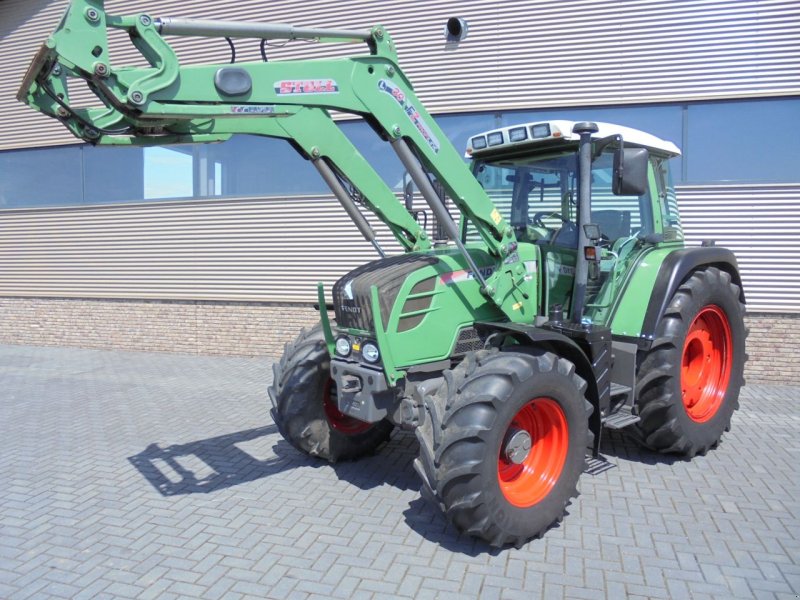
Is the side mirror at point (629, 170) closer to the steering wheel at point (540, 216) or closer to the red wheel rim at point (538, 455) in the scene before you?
the steering wheel at point (540, 216)

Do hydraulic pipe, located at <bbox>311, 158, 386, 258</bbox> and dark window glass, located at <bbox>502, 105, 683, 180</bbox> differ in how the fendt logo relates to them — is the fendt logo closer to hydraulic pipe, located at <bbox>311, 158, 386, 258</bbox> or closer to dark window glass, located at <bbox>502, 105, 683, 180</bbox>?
hydraulic pipe, located at <bbox>311, 158, 386, 258</bbox>

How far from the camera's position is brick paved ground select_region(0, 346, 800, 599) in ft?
10.6

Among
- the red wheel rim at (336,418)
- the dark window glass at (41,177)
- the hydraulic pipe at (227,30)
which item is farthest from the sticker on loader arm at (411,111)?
the dark window glass at (41,177)

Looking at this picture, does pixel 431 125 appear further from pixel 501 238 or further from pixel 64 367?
pixel 64 367

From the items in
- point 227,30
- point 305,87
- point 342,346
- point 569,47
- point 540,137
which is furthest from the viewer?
point 569,47

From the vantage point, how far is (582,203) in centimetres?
427

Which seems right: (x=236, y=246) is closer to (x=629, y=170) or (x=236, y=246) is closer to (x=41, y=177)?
(x=41, y=177)

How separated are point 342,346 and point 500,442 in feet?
4.20

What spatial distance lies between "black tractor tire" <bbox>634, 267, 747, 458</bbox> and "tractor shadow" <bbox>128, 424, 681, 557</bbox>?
0.33 metres

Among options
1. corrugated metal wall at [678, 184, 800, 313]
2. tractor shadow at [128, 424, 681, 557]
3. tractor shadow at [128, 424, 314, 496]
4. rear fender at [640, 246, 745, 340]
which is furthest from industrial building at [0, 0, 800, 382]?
tractor shadow at [128, 424, 314, 496]

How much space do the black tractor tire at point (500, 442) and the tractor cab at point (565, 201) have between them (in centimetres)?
102

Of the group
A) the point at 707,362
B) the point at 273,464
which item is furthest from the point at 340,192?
the point at 707,362

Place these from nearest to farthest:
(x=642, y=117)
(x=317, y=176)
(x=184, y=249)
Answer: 1. (x=642, y=117)
2. (x=317, y=176)
3. (x=184, y=249)

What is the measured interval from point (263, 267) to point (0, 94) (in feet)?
21.0
